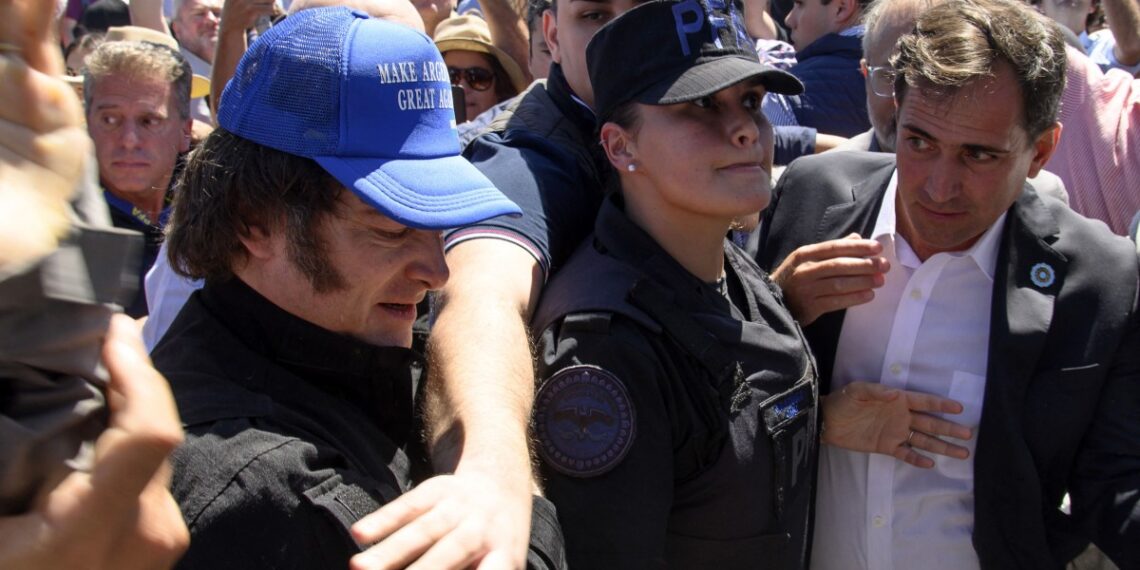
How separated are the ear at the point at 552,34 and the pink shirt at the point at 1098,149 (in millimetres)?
2022

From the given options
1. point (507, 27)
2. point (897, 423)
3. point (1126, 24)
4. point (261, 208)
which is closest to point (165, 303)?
point (261, 208)

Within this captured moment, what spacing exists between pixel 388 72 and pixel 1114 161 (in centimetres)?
317

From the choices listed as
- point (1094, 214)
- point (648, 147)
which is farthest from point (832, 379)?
point (1094, 214)

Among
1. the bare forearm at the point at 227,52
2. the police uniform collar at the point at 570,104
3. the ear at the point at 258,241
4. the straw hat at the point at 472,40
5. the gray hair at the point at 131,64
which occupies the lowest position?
the straw hat at the point at 472,40

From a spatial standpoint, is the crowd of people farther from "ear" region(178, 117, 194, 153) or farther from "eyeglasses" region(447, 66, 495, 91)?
"eyeglasses" region(447, 66, 495, 91)

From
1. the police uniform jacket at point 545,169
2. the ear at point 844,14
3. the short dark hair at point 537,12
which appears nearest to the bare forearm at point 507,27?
the short dark hair at point 537,12

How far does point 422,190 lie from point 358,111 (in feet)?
0.54

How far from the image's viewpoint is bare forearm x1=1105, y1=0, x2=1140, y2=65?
551 centimetres

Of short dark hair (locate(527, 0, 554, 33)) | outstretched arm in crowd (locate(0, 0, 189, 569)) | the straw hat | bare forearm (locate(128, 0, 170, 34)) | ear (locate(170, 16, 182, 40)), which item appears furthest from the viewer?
bare forearm (locate(128, 0, 170, 34))

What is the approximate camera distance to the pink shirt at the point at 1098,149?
388 cm

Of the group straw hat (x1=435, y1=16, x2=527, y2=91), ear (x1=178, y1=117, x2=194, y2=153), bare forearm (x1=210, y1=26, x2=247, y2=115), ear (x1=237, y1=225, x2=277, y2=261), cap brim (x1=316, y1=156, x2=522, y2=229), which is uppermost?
cap brim (x1=316, y1=156, x2=522, y2=229)

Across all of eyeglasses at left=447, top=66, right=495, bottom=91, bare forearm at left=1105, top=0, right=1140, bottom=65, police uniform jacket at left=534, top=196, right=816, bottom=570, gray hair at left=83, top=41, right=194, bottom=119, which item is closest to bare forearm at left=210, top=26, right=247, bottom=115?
gray hair at left=83, top=41, right=194, bottom=119

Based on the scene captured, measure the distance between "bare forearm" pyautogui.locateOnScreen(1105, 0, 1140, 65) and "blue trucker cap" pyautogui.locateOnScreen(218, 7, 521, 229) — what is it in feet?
16.2

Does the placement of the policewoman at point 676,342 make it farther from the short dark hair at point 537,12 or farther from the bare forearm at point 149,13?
the bare forearm at point 149,13
